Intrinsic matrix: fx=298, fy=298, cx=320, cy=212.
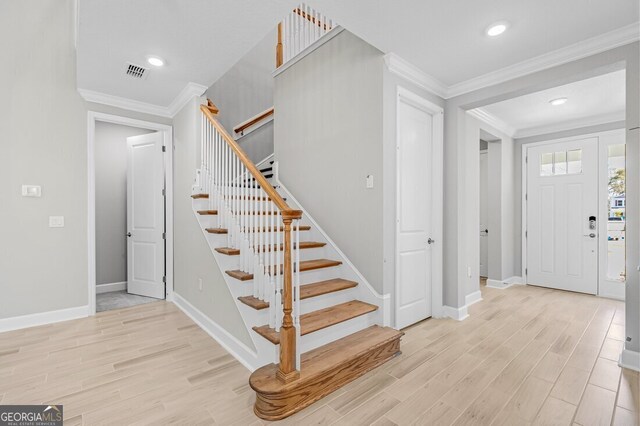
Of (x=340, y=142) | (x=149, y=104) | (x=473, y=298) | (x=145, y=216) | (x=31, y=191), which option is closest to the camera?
(x=340, y=142)

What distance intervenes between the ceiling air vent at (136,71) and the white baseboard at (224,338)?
2.61 m

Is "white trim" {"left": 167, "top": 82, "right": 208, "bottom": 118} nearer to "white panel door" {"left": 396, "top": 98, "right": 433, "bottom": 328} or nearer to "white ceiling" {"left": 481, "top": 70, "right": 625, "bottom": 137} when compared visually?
"white panel door" {"left": 396, "top": 98, "right": 433, "bottom": 328}

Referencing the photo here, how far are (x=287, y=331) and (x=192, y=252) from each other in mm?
2110

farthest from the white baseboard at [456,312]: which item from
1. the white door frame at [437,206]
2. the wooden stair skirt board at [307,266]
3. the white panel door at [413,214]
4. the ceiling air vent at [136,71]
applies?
the ceiling air vent at [136,71]

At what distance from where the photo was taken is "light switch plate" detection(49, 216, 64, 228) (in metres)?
3.40

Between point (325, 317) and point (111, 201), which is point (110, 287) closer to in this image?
point (111, 201)

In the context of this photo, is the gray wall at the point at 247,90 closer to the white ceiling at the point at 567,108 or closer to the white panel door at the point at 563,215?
the white ceiling at the point at 567,108

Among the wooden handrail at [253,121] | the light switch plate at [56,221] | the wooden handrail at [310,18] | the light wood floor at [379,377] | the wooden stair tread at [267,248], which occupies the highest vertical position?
the wooden handrail at [310,18]

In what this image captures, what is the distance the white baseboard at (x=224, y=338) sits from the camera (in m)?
2.39

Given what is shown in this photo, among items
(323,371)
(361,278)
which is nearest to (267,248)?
(323,371)

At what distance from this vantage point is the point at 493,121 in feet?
14.8

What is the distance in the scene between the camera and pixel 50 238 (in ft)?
11.1

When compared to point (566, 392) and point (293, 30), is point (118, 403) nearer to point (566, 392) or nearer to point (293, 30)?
point (566, 392)

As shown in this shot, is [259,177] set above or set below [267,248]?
above
